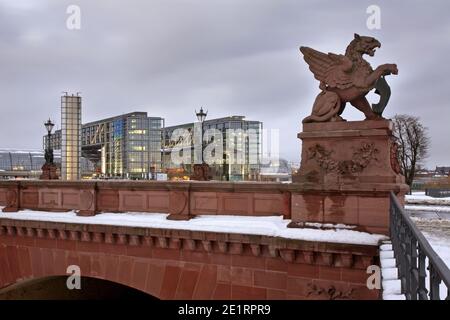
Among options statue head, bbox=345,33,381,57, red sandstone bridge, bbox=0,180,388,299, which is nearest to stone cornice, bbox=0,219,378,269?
red sandstone bridge, bbox=0,180,388,299

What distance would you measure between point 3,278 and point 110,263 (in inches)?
182

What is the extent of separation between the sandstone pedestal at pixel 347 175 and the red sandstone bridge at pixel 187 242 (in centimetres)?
8

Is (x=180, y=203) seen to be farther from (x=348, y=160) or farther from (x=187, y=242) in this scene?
(x=348, y=160)

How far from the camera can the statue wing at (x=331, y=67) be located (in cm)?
896

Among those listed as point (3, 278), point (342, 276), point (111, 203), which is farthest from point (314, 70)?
point (3, 278)

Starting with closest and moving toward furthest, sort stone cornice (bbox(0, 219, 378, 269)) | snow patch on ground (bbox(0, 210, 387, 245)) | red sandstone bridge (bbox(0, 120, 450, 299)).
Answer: stone cornice (bbox(0, 219, 378, 269)), snow patch on ground (bbox(0, 210, 387, 245)), red sandstone bridge (bbox(0, 120, 450, 299))

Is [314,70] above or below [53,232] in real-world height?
above

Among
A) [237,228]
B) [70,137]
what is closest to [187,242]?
[237,228]

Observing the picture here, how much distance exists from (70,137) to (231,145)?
51024 millimetres

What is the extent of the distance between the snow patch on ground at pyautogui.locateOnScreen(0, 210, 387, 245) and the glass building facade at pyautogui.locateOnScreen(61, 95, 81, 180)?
1537 inches

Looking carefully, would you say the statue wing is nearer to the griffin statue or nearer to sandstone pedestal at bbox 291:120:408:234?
the griffin statue

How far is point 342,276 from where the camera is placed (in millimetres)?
8312

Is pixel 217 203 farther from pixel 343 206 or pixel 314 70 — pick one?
pixel 314 70

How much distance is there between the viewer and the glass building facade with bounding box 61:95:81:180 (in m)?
50.9
